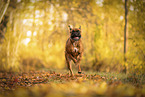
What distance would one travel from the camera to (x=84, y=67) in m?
10.4

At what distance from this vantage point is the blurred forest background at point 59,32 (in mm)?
9672

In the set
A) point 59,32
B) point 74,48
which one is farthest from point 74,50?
point 59,32

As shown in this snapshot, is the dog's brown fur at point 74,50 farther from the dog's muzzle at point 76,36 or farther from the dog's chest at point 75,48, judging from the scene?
the dog's muzzle at point 76,36

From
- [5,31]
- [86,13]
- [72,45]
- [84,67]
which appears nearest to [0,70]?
[5,31]

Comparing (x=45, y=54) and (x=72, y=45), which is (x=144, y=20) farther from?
(x=45, y=54)

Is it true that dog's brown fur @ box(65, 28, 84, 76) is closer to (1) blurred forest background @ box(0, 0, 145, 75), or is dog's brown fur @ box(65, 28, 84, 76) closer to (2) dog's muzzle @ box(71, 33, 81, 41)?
(2) dog's muzzle @ box(71, 33, 81, 41)

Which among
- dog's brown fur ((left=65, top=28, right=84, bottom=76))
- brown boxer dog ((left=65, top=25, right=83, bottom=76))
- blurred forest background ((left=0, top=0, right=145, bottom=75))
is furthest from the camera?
blurred forest background ((left=0, top=0, right=145, bottom=75))

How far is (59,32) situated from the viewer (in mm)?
12711

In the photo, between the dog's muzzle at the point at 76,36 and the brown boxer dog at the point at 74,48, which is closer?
the dog's muzzle at the point at 76,36

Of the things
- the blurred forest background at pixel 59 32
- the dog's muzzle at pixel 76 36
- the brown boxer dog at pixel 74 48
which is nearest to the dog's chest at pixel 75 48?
the brown boxer dog at pixel 74 48

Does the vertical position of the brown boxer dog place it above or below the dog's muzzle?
below

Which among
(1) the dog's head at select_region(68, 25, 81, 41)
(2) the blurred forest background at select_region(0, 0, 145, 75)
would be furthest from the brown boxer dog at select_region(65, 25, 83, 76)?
(2) the blurred forest background at select_region(0, 0, 145, 75)

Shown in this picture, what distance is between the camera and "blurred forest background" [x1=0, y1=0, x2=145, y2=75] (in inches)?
381

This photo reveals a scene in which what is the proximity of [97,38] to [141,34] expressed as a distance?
3.44 m
